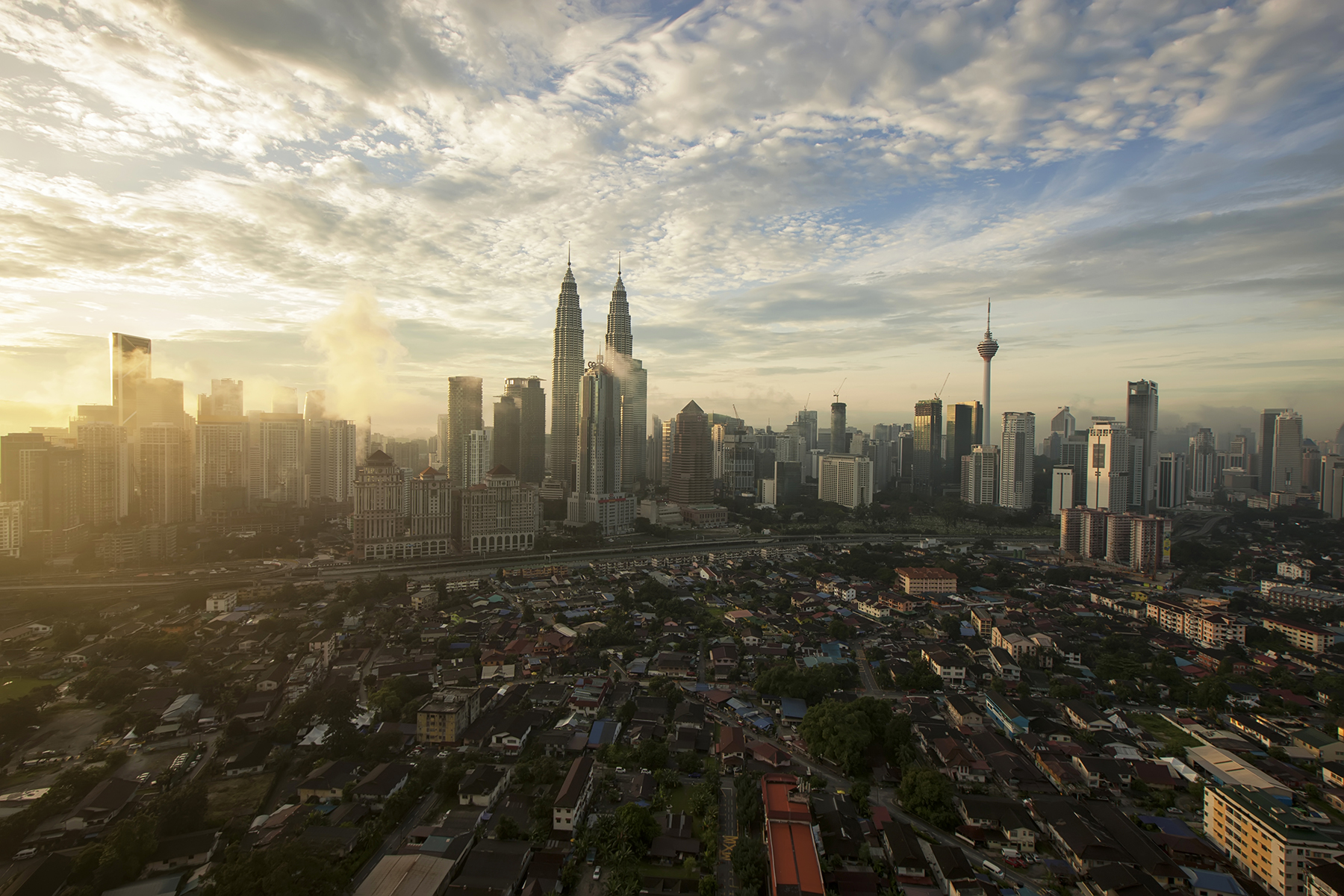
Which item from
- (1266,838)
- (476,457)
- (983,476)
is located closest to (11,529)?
(476,457)

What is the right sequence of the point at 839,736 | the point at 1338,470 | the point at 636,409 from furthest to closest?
the point at 636,409 < the point at 1338,470 < the point at 839,736

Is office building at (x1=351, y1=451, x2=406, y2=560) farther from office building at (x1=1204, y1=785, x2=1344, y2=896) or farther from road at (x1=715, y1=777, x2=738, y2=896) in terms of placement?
office building at (x1=1204, y1=785, x2=1344, y2=896)

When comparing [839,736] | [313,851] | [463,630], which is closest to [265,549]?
[463,630]

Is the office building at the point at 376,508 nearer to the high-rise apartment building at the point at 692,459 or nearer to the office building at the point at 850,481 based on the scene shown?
the high-rise apartment building at the point at 692,459

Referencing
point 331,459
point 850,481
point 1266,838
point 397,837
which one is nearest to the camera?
point 1266,838

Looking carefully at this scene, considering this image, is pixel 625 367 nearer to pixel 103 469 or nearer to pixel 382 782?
pixel 103 469

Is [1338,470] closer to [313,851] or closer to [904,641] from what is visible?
[904,641]
